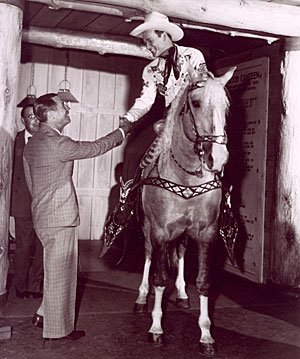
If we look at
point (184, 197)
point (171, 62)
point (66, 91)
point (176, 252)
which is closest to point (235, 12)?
point (171, 62)

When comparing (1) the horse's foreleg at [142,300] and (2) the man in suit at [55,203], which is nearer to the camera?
(2) the man in suit at [55,203]

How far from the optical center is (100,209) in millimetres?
8539

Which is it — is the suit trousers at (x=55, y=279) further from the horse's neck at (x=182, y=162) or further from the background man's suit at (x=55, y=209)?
the horse's neck at (x=182, y=162)

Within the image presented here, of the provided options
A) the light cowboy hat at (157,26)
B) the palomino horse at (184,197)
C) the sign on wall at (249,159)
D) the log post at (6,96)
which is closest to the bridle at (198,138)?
the palomino horse at (184,197)

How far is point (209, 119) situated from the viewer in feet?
11.4

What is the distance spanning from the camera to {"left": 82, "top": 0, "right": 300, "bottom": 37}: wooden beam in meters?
4.59

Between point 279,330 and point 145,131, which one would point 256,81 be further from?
point 279,330

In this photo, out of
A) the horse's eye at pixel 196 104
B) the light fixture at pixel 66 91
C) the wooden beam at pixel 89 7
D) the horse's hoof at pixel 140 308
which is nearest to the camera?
the horse's eye at pixel 196 104

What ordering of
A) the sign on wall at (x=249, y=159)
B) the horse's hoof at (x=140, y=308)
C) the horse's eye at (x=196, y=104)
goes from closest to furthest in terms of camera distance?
the horse's eye at (x=196, y=104) < the horse's hoof at (x=140, y=308) < the sign on wall at (x=249, y=159)

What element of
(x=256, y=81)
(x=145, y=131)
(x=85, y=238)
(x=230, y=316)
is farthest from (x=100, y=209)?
(x=230, y=316)

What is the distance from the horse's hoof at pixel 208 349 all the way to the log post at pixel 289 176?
6.21ft

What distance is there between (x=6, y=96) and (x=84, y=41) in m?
2.93

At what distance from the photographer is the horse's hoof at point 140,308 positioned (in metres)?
4.91

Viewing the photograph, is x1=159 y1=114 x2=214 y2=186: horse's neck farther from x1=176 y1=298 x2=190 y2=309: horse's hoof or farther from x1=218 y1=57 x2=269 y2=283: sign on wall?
x1=218 y1=57 x2=269 y2=283: sign on wall
